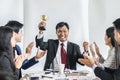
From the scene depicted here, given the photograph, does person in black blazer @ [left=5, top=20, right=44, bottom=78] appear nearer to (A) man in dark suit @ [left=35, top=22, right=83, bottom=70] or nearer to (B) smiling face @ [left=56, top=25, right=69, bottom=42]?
(A) man in dark suit @ [left=35, top=22, right=83, bottom=70]

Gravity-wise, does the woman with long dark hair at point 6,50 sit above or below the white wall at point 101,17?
below

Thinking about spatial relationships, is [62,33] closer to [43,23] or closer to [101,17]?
[43,23]

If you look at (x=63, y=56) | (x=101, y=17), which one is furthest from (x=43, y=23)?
(x=101, y=17)

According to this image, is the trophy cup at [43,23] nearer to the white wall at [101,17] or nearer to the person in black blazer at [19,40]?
the person in black blazer at [19,40]

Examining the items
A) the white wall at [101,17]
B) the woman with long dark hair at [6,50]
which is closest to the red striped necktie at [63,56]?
the white wall at [101,17]

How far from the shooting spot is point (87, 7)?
323cm

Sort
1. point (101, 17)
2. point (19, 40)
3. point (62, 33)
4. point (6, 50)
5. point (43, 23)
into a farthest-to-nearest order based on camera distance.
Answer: point (101, 17), point (43, 23), point (62, 33), point (19, 40), point (6, 50)

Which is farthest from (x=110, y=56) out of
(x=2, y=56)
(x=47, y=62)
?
(x=2, y=56)

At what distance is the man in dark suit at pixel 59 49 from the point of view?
2857 millimetres

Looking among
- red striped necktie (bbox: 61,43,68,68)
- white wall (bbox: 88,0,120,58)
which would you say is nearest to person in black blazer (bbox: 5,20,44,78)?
red striped necktie (bbox: 61,43,68,68)

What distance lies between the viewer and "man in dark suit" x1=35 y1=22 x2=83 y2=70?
9.37 feet

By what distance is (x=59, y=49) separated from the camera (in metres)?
2.91

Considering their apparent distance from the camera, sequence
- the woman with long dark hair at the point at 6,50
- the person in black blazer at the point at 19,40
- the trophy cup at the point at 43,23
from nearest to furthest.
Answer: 1. the woman with long dark hair at the point at 6,50
2. the person in black blazer at the point at 19,40
3. the trophy cup at the point at 43,23

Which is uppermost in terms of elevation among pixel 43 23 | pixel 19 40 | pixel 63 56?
pixel 43 23
